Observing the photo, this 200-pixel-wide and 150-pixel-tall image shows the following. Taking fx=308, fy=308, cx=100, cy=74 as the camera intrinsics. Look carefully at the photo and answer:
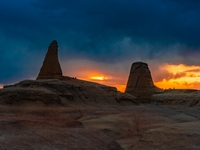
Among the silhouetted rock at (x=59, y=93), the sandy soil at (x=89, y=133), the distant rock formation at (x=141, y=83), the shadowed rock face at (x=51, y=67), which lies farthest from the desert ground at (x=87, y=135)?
the distant rock formation at (x=141, y=83)

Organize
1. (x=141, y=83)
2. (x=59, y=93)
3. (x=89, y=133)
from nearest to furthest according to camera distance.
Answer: (x=89, y=133) < (x=59, y=93) < (x=141, y=83)

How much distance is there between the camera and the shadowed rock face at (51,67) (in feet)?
166

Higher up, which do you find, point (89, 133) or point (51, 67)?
point (51, 67)

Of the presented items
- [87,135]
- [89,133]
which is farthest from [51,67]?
[87,135]

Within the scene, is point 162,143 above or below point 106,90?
below

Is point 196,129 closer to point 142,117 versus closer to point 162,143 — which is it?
point 162,143

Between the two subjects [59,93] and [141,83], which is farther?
[141,83]

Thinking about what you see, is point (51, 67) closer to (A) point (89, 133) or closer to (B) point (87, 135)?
(A) point (89, 133)

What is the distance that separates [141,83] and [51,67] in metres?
26.8

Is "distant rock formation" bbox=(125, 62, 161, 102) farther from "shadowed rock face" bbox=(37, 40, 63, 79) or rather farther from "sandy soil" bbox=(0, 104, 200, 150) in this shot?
"sandy soil" bbox=(0, 104, 200, 150)

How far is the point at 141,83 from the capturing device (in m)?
71.0

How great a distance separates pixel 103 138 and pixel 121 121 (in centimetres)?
1243

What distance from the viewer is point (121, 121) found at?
27562 mm

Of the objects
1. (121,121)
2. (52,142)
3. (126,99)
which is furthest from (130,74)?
(52,142)
